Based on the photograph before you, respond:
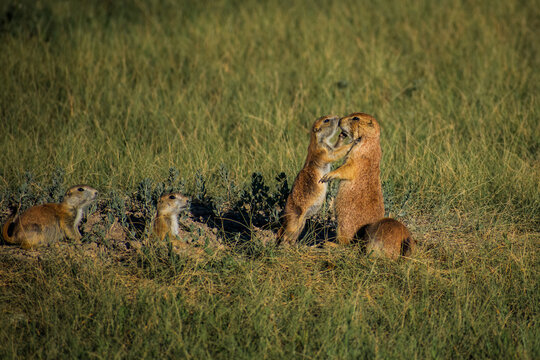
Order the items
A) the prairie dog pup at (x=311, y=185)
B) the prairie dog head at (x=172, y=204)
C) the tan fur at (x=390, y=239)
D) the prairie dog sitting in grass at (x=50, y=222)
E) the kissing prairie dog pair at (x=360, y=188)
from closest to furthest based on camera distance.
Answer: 1. the tan fur at (x=390, y=239)
2. the kissing prairie dog pair at (x=360, y=188)
3. the prairie dog sitting in grass at (x=50, y=222)
4. the prairie dog pup at (x=311, y=185)
5. the prairie dog head at (x=172, y=204)

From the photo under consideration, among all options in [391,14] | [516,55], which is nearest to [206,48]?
[391,14]

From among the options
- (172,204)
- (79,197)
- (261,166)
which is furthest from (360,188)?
(79,197)

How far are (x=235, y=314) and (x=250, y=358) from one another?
1.37ft

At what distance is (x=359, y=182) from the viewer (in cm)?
437

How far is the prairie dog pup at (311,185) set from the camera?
15.1 ft

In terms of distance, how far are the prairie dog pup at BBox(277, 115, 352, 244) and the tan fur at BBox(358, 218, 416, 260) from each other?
693 millimetres

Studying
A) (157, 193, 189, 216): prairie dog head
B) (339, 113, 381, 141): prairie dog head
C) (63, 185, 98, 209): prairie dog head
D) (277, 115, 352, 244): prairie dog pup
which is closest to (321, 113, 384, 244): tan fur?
(339, 113, 381, 141): prairie dog head

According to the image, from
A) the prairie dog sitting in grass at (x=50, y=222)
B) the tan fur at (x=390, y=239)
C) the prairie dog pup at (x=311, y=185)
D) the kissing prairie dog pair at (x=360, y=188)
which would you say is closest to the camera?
the tan fur at (x=390, y=239)

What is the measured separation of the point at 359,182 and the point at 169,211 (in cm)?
166

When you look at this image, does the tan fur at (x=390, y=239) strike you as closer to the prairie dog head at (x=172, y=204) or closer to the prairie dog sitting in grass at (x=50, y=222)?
the prairie dog head at (x=172, y=204)

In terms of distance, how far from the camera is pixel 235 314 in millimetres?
3598

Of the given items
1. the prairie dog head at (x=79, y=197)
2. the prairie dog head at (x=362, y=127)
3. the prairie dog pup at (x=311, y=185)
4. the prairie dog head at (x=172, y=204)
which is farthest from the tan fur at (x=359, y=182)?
the prairie dog head at (x=79, y=197)

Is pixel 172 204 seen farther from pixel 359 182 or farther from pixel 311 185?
pixel 359 182

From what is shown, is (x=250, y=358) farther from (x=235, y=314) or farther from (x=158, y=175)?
(x=158, y=175)
